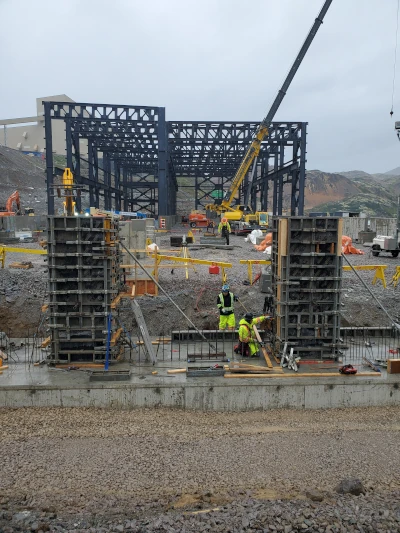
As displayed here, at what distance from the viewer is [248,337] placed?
Result: 957 centimetres

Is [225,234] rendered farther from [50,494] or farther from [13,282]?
[50,494]

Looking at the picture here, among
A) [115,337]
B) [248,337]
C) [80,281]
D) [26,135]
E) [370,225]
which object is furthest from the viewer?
[26,135]

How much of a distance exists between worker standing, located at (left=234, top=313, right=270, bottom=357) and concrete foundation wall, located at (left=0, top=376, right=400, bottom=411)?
141cm

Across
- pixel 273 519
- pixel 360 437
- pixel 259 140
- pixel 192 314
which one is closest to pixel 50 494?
pixel 273 519

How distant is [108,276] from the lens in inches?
344

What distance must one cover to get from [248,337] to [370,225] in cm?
2714

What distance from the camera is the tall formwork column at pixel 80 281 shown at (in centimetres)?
860

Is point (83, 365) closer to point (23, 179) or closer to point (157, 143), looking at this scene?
point (157, 143)

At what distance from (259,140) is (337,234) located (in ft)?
94.9

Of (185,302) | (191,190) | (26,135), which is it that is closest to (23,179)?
(26,135)

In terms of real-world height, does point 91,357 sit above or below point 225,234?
below

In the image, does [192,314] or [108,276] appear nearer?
[108,276]

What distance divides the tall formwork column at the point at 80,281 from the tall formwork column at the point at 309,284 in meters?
3.64

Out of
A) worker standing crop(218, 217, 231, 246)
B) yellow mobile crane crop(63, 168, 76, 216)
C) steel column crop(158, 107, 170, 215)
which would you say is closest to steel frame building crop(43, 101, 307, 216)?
steel column crop(158, 107, 170, 215)
